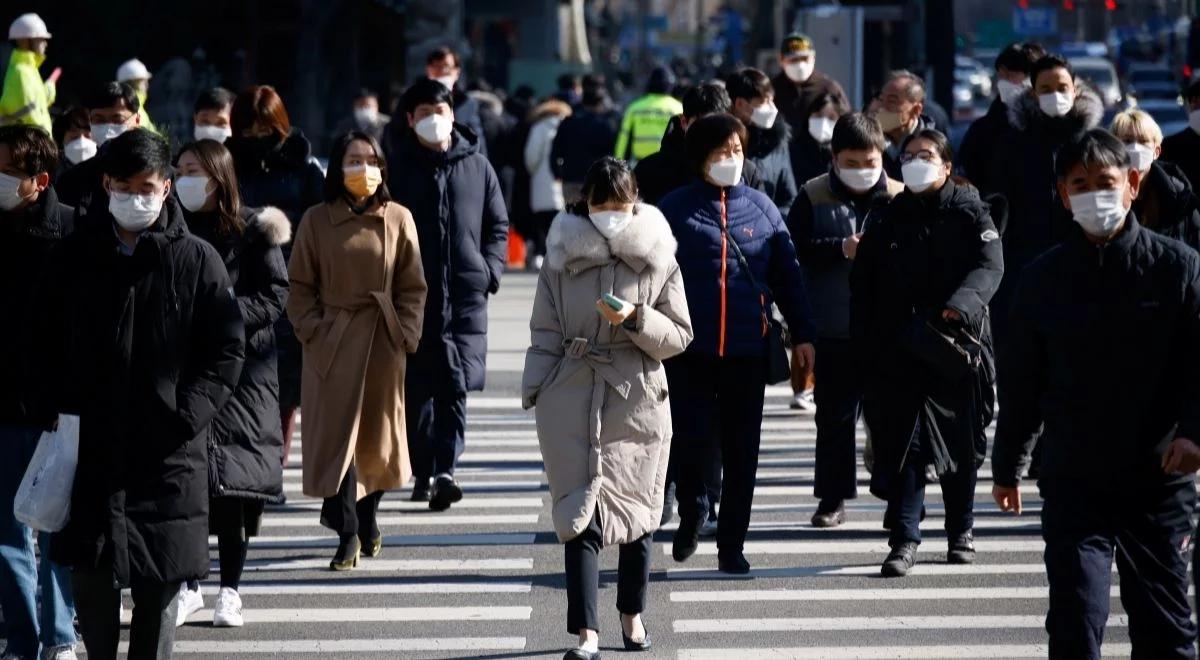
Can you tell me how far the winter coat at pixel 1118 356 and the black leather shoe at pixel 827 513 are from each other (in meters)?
3.66

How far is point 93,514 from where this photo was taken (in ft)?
20.4

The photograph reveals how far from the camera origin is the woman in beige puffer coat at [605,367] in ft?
24.4

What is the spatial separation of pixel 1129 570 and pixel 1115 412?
45cm

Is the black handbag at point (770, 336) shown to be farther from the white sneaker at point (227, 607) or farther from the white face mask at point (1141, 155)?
the white sneaker at point (227, 607)

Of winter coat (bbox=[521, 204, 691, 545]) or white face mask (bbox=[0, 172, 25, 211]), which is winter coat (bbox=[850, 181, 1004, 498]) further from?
white face mask (bbox=[0, 172, 25, 211])

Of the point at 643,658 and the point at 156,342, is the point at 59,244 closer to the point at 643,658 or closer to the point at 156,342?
the point at 156,342

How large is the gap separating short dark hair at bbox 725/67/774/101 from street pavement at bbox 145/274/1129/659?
6.30ft

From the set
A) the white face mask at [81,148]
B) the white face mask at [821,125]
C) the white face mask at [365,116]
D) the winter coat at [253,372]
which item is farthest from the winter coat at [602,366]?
the white face mask at [365,116]

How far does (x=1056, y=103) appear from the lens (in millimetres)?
10680

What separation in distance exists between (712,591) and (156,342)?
3073 millimetres

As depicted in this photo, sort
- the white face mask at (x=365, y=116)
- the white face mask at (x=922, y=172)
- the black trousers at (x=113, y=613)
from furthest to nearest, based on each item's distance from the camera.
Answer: the white face mask at (x=365, y=116) → the white face mask at (x=922, y=172) → the black trousers at (x=113, y=613)

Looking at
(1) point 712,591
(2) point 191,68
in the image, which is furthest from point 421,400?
(2) point 191,68

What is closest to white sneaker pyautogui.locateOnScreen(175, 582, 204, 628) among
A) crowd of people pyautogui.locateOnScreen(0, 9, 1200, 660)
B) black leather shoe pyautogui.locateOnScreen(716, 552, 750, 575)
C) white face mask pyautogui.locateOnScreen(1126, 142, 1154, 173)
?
crowd of people pyautogui.locateOnScreen(0, 9, 1200, 660)

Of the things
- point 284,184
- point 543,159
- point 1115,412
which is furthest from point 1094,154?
point 543,159
